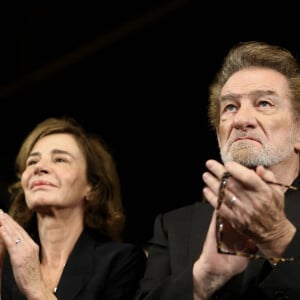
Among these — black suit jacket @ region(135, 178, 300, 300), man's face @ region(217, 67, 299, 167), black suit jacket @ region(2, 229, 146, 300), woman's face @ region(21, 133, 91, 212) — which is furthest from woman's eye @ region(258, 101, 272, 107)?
woman's face @ region(21, 133, 91, 212)

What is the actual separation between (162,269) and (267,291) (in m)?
0.39

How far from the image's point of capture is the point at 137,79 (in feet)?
9.89

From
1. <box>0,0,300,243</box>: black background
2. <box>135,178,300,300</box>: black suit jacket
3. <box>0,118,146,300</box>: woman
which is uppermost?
<box>0,0,300,243</box>: black background

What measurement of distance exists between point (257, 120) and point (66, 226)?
932mm

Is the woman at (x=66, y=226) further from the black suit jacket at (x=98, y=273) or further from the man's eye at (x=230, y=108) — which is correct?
the man's eye at (x=230, y=108)

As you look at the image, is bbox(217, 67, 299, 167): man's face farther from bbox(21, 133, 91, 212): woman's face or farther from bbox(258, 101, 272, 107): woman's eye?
bbox(21, 133, 91, 212): woman's face

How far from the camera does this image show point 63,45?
331cm

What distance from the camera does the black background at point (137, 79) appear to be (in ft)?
8.96

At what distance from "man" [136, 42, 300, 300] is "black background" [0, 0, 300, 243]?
2.76 ft

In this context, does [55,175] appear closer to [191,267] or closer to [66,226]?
[66,226]

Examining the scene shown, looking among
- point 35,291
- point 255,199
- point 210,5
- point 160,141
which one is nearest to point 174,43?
point 210,5

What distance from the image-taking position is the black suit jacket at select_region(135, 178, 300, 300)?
1.28m

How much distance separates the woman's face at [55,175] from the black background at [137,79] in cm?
60

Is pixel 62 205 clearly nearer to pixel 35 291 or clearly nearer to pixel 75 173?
pixel 75 173
